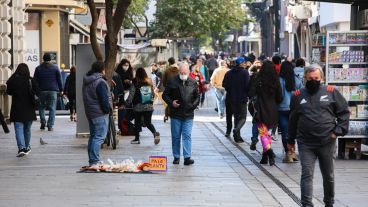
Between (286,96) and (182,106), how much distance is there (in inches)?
89.1

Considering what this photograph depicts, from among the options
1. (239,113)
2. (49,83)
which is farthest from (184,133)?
(49,83)

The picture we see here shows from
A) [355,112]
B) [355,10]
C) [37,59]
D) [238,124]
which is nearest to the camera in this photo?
[355,112]

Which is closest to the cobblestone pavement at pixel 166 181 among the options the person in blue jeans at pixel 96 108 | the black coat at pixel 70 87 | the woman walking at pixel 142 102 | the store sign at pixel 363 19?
the person in blue jeans at pixel 96 108

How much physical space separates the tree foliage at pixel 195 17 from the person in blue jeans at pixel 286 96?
40177 mm

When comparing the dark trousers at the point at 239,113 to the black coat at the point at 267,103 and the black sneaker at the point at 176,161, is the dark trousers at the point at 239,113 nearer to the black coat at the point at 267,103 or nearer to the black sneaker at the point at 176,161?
the black coat at the point at 267,103

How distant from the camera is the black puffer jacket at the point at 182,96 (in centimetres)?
1583

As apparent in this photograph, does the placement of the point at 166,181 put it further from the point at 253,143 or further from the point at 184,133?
the point at 253,143

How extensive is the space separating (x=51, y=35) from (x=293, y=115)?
28425mm

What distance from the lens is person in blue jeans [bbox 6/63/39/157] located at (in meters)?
17.2

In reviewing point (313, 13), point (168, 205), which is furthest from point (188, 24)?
point (168, 205)

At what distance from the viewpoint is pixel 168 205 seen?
11.4m

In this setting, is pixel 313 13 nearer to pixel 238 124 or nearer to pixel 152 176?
pixel 238 124

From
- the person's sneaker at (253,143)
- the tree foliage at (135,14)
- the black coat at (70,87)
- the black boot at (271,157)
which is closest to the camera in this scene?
the black boot at (271,157)

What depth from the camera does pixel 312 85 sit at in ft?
35.0
